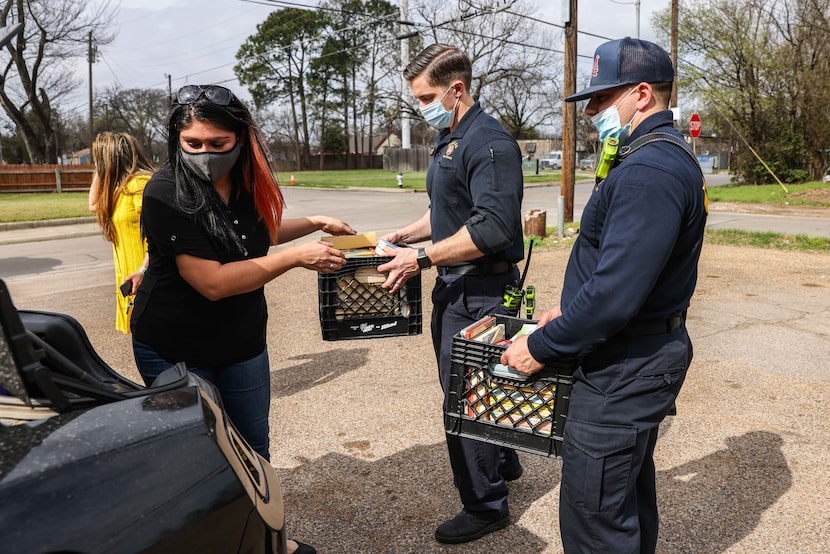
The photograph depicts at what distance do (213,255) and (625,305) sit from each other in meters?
1.45

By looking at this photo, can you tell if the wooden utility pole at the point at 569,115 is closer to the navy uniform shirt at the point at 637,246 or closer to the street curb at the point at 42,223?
the navy uniform shirt at the point at 637,246

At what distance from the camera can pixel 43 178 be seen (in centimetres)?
2842

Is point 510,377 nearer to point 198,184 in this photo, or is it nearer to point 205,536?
point 205,536

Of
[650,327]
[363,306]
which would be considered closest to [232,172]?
[363,306]

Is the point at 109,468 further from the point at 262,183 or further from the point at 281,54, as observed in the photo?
the point at 281,54

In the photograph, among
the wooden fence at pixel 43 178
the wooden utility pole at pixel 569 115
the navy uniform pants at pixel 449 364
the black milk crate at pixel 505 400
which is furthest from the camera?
the wooden fence at pixel 43 178

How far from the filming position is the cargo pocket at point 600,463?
212 centimetres

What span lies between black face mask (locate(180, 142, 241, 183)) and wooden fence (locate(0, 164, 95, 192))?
29.5 metres

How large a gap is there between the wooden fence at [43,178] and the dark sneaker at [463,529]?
1168 inches

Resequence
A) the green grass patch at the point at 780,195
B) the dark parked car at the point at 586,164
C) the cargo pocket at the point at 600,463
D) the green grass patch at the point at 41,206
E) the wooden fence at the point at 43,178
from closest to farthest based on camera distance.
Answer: the cargo pocket at the point at 600,463 → the green grass patch at the point at 41,206 → the green grass patch at the point at 780,195 → the wooden fence at the point at 43,178 → the dark parked car at the point at 586,164

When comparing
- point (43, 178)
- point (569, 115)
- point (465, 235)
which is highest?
point (569, 115)

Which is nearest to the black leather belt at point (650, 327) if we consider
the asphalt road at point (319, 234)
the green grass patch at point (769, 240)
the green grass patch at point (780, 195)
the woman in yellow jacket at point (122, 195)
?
the woman in yellow jacket at point (122, 195)

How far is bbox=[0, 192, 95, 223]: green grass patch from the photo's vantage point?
17.6 metres

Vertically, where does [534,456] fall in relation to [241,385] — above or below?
below
